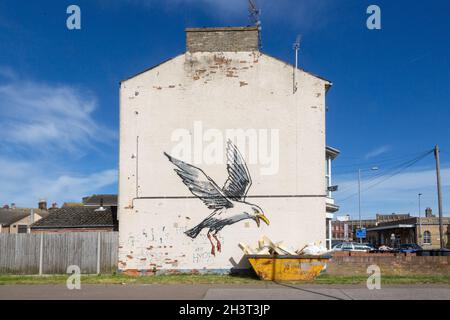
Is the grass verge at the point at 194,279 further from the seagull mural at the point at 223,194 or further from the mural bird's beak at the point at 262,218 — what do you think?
the mural bird's beak at the point at 262,218

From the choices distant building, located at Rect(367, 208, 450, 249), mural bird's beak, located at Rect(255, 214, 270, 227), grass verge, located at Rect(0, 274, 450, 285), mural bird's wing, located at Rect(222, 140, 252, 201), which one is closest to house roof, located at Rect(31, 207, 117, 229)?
grass verge, located at Rect(0, 274, 450, 285)

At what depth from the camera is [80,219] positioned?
20938mm

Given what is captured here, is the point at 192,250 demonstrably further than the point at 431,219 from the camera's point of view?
No

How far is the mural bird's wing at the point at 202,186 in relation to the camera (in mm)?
17969

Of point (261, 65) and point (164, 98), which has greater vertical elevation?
point (261, 65)

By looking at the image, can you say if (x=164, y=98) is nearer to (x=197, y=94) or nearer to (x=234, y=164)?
(x=197, y=94)

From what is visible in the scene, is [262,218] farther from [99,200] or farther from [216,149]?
[99,200]

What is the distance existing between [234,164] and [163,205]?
327cm

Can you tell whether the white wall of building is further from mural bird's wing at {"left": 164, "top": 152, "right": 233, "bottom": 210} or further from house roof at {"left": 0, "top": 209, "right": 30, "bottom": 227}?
house roof at {"left": 0, "top": 209, "right": 30, "bottom": 227}

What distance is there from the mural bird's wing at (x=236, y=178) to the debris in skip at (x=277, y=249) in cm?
199

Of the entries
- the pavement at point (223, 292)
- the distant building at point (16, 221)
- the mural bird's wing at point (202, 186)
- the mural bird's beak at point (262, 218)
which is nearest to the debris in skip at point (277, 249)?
the mural bird's beak at point (262, 218)

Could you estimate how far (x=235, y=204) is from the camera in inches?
706
